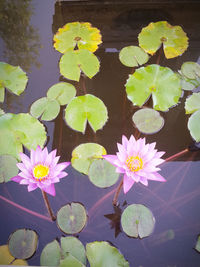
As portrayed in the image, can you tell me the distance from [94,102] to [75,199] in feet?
1.84

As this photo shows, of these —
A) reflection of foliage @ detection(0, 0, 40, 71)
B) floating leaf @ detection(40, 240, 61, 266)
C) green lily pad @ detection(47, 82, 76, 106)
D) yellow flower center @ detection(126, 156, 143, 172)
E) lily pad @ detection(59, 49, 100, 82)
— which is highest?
reflection of foliage @ detection(0, 0, 40, 71)

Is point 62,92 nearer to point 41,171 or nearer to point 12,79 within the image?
point 12,79

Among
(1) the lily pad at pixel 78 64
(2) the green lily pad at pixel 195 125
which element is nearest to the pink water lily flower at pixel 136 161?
(2) the green lily pad at pixel 195 125

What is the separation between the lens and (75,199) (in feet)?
4.05

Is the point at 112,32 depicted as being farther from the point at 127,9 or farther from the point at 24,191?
the point at 24,191

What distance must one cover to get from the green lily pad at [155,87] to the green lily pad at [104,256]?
814mm

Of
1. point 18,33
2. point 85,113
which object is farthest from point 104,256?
point 18,33

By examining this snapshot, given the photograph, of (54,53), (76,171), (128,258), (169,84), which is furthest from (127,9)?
(128,258)

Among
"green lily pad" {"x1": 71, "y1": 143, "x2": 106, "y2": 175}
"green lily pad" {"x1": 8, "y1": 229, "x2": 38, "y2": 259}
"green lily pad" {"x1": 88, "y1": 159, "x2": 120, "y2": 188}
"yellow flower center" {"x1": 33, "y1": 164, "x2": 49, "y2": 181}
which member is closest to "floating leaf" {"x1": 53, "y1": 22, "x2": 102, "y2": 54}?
"green lily pad" {"x1": 71, "y1": 143, "x2": 106, "y2": 175}

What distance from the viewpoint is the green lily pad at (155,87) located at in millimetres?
1466

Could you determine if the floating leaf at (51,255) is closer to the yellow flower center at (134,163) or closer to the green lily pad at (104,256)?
the green lily pad at (104,256)

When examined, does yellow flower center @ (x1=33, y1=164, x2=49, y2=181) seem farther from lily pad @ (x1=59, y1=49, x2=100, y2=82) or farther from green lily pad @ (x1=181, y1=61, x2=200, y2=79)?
green lily pad @ (x1=181, y1=61, x2=200, y2=79)

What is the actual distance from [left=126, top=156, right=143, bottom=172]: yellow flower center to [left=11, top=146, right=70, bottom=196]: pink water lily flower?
27cm

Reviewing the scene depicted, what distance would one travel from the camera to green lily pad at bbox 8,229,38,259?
107 cm
